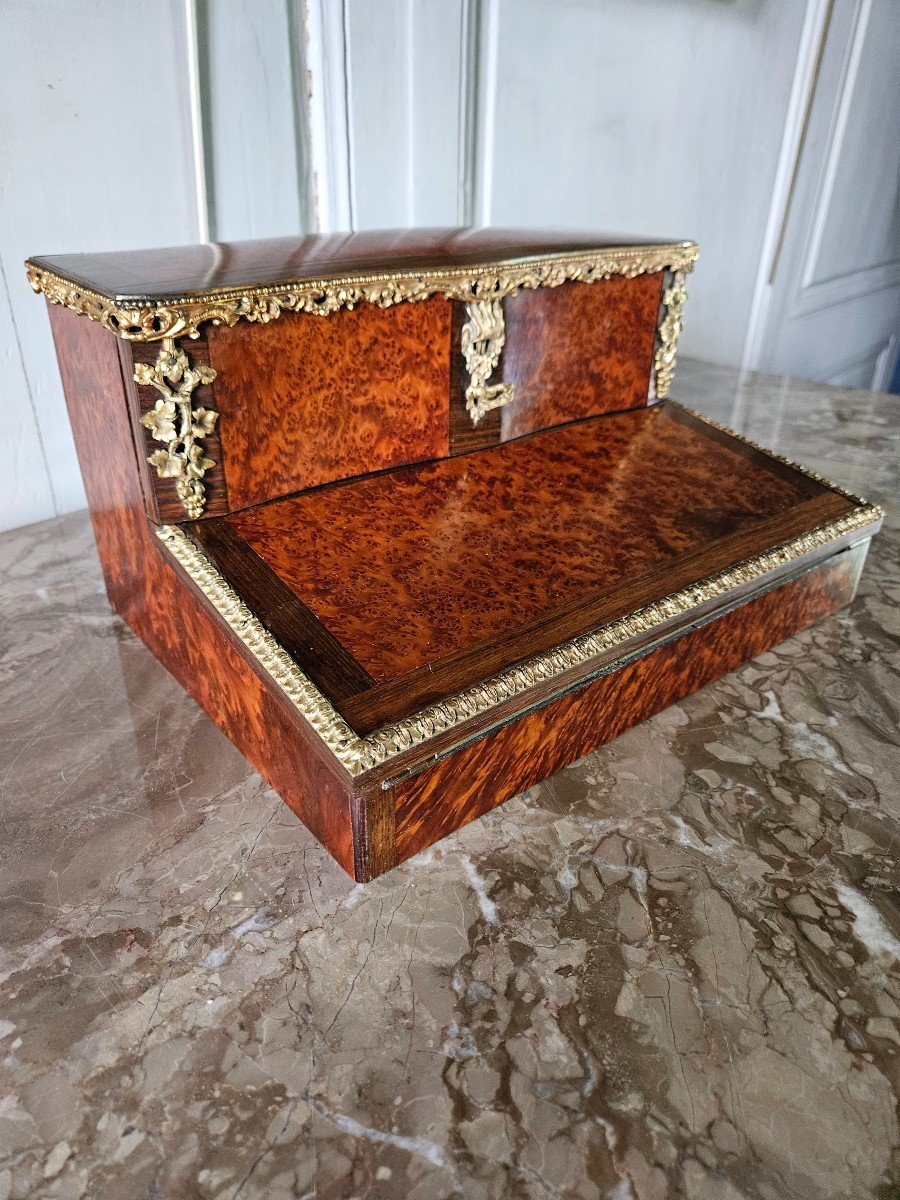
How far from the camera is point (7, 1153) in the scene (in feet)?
2.31

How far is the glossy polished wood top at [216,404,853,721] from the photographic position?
0.99 metres

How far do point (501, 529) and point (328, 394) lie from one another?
12.6 inches

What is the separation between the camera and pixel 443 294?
1.23m

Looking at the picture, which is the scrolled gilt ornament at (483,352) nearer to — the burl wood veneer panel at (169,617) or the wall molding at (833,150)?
the burl wood veneer panel at (169,617)

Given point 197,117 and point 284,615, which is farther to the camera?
point 197,117

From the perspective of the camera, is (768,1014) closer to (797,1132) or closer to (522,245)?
(797,1132)

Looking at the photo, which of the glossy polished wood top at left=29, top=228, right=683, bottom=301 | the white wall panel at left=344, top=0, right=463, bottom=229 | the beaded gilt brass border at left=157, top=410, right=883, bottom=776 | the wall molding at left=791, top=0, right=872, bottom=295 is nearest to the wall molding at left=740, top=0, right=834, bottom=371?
the wall molding at left=791, top=0, right=872, bottom=295

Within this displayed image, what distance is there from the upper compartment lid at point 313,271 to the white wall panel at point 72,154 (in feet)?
1.55

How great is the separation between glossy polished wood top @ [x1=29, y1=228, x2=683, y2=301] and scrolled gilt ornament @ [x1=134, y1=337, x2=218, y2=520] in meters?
0.09

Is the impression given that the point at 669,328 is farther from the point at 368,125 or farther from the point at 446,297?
the point at 368,125

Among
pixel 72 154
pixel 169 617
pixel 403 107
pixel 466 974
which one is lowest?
pixel 466 974

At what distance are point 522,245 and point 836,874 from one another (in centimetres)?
109

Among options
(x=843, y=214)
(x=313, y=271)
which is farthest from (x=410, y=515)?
(x=843, y=214)

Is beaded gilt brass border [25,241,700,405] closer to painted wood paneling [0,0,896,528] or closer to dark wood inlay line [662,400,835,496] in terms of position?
dark wood inlay line [662,400,835,496]
